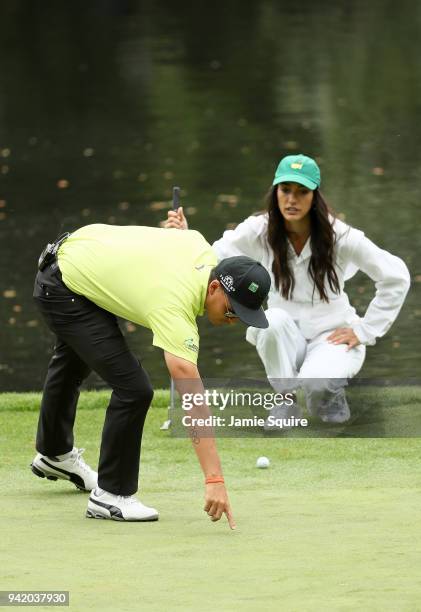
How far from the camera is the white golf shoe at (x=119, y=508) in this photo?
635 centimetres

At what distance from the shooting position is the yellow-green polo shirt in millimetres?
5887

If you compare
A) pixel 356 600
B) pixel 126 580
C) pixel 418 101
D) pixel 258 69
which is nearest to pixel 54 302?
pixel 126 580

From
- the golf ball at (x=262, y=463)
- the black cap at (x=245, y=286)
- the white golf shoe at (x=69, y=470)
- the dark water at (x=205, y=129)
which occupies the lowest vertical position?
the dark water at (x=205, y=129)

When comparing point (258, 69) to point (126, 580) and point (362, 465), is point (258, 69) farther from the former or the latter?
point (126, 580)

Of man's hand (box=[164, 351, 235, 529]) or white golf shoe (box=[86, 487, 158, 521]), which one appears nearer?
man's hand (box=[164, 351, 235, 529])

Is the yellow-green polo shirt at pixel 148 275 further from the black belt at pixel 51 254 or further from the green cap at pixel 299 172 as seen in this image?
the green cap at pixel 299 172

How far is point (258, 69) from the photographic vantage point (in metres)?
Answer: 26.8

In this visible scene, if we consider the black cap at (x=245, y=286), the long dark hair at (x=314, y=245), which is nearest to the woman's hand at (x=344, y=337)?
the long dark hair at (x=314, y=245)

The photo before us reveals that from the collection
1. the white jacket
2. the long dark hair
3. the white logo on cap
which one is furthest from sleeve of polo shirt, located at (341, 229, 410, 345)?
the white logo on cap

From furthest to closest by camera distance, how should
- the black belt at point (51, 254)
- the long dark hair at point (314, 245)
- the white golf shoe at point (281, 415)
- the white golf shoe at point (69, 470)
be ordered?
the long dark hair at point (314, 245), the white golf shoe at point (281, 415), the white golf shoe at point (69, 470), the black belt at point (51, 254)

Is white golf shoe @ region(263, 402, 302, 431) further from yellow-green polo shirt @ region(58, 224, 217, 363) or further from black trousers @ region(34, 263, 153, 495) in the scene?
yellow-green polo shirt @ region(58, 224, 217, 363)

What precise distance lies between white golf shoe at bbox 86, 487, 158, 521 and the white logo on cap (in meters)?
Result: 1.03

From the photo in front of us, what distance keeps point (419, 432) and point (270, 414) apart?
0.79 m

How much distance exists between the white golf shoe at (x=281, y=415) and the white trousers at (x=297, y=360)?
8cm
